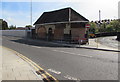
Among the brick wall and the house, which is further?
the brick wall

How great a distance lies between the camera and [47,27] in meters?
24.8

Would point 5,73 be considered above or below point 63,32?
below

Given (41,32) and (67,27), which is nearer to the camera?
(67,27)

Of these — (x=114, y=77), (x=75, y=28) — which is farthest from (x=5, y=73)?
(x=75, y=28)

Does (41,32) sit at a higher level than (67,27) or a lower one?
lower

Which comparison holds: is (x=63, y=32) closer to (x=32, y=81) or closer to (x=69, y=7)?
(x=69, y=7)

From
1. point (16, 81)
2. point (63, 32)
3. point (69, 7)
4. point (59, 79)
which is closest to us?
point (16, 81)

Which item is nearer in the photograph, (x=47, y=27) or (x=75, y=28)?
(x=75, y=28)

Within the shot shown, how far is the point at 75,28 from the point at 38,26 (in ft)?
38.6

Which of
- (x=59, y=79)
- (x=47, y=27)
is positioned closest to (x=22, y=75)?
(x=59, y=79)

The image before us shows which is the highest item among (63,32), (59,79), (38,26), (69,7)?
(69,7)

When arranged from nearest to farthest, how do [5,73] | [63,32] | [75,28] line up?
[5,73] → [75,28] → [63,32]

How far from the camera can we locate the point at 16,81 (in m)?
4.03

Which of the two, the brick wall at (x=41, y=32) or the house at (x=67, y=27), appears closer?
the house at (x=67, y=27)
